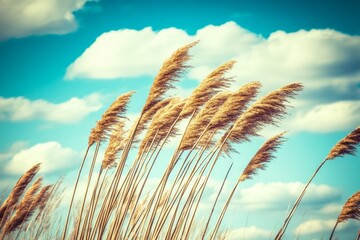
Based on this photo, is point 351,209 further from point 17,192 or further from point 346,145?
point 17,192

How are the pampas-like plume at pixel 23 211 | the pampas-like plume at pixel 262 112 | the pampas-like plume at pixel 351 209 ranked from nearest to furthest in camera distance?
the pampas-like plume at pixel 262 112, the pampas-like plume at pixel 351 209, the pampas-like plume at pixel 23 211

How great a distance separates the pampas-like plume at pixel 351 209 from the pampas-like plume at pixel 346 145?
809mm

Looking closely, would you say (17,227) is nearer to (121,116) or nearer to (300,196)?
(121,116)

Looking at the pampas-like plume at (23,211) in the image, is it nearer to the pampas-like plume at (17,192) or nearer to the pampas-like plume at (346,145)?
the pampas-like plume at (17,192)

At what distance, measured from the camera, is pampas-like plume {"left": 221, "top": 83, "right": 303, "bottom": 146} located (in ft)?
11.1

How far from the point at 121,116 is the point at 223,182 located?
1263 mm

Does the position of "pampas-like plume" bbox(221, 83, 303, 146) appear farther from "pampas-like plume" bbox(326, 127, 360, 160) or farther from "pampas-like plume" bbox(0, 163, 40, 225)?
"pampas-like plume" bbox(0, 163, 40, 225)

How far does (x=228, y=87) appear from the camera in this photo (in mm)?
3746

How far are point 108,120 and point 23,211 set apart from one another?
2269 mm

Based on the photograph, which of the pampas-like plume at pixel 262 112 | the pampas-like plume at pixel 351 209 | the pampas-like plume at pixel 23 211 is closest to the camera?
the pampas-like plume at pixel 262 112

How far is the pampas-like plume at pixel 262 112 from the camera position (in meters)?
3.38

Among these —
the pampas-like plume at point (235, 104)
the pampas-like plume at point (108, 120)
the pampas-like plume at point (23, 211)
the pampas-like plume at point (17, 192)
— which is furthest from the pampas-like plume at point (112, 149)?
the pampas-like plume at point (23, 211)

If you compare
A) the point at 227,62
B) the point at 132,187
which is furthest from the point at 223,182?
the point at 227,62

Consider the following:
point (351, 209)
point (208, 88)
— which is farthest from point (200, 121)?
point (351, 209)
